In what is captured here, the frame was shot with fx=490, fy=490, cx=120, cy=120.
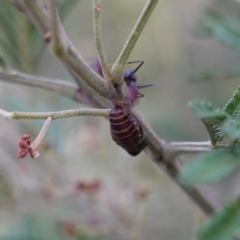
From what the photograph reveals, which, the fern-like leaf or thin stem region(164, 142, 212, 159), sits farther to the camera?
thin stem region(164, 142, 212, 159)

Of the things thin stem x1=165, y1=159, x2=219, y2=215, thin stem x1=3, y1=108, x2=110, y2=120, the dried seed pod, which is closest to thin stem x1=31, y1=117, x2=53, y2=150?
thin stem x1=3, y1=108, x2=110, y2=120

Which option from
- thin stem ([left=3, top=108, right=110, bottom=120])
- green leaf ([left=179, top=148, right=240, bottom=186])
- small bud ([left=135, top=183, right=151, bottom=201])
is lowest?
small bud ([left=135, top=183, right=151, bottom=201])

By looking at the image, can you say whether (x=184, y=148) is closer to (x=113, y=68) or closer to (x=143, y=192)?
(x=113, y=68)

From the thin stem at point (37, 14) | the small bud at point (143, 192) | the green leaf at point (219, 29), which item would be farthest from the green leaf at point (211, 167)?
the small bud at point (143, 192)

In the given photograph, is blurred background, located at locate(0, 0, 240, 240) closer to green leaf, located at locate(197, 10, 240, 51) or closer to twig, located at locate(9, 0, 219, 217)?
green leaf, located at locate(197, 10, 240, 51)

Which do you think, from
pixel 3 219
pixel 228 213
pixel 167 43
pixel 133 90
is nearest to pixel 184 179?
pixel 228 213

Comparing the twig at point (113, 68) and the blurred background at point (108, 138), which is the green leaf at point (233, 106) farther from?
the blurred background at point (108, 138)

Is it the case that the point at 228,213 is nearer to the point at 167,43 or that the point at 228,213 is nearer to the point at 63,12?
the point at 63,12
